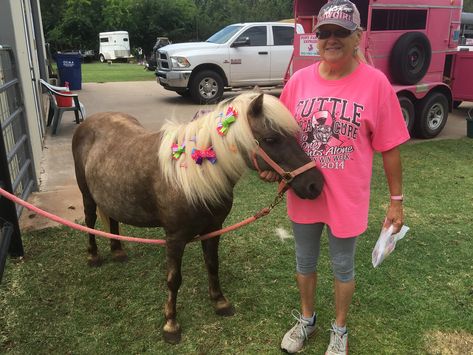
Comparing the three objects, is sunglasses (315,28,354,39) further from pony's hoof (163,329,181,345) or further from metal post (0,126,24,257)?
metal post (0,126,24,257)

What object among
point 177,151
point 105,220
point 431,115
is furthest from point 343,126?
point 431,115

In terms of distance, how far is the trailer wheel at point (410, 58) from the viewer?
6438mm

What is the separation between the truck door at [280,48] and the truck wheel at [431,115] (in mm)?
4812

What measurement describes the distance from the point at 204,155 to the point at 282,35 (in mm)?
9815

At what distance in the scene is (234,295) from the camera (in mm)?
3006

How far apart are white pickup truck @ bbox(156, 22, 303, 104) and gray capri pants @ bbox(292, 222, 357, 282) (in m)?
8.41

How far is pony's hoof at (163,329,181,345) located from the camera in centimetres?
253

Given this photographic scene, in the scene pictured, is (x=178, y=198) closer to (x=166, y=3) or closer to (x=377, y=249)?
(x=377, y=249)

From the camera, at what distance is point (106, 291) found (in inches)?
119

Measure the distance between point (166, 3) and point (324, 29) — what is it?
154 ft

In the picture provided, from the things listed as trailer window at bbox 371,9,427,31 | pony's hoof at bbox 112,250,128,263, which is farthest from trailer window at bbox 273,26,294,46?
pony's hoof at bbox 112,250,128,263

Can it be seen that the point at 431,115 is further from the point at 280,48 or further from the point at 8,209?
the point at 8,209

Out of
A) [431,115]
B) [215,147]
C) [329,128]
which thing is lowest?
[431,115]

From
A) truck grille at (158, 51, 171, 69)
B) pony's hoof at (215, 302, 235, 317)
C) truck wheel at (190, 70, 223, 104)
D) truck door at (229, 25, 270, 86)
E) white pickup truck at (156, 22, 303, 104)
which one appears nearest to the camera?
pony's hoof at (215, 302, 235, 317)
